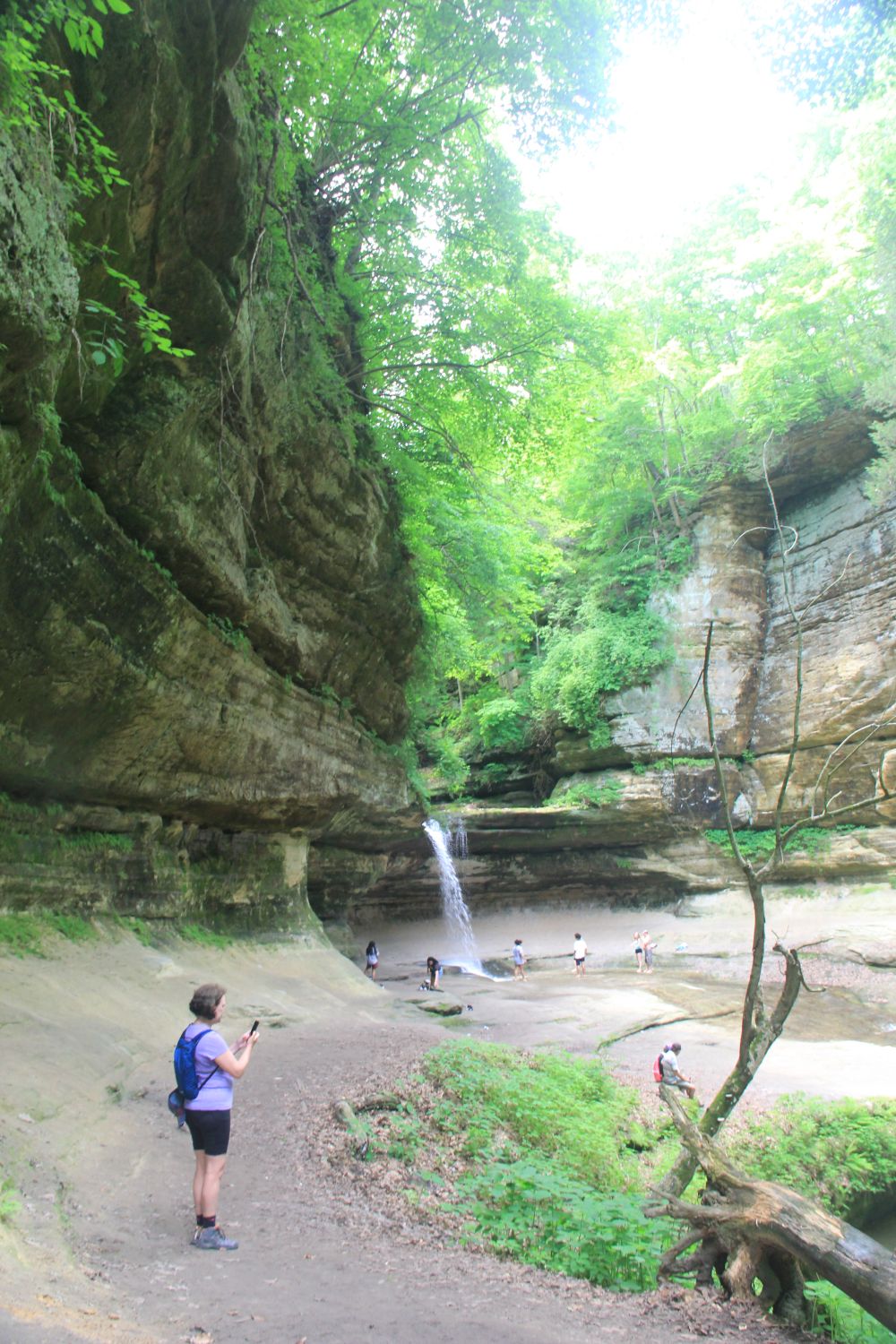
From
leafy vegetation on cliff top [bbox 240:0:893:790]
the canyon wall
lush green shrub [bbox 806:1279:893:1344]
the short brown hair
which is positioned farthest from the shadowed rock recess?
lush green shrub [bbox 806:1279:893:1344]

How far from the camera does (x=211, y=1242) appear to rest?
11.5ft

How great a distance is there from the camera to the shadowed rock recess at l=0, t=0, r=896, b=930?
18.3ft

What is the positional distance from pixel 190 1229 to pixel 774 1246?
3.20 metres

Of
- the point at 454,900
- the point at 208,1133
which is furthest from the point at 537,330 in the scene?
the point at 454,900

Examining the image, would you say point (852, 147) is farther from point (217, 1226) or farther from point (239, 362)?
point (217, 1226)

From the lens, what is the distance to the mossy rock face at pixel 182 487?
17.6 feet

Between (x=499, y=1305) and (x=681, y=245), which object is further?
(x=681, y=245)

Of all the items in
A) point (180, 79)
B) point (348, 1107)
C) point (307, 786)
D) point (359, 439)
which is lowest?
point (348, 1107)

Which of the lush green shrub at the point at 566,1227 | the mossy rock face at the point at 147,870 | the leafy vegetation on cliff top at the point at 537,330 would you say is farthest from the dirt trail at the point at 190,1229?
the leafy vegetation on cliff top at the point at 537,330

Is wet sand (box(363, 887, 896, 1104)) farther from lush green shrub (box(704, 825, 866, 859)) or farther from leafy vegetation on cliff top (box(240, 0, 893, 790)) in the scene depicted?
leafy vegetation on cliff top (box(240, 0, 893, 790))

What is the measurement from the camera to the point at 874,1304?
3.33 metres

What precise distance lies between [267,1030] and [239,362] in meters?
8.59

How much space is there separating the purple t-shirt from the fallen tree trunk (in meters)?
2.78

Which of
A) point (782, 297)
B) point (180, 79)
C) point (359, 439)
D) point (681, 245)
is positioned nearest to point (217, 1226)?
point (180, 79)
